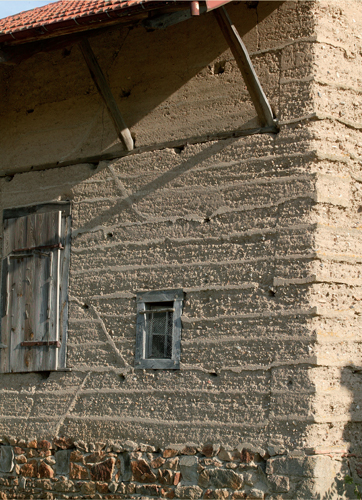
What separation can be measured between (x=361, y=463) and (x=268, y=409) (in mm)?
1005

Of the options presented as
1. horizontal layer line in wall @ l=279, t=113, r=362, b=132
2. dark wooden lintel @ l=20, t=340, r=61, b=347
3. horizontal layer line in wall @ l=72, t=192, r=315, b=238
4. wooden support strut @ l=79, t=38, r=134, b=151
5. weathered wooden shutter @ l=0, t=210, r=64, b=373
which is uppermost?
wooden support strut @ l=79, t=38, r=134, b=151

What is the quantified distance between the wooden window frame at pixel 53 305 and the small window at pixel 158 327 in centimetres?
92

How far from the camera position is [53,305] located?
7340mm

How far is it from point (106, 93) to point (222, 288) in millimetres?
2382

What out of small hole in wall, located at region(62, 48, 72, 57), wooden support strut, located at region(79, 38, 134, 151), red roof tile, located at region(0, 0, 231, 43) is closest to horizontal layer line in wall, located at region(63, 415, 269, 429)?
wooden support strut, located at region(79, 38, 134, 151)

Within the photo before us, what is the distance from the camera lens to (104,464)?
6.74 metres

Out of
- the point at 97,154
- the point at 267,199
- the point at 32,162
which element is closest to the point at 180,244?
the point at 267,199

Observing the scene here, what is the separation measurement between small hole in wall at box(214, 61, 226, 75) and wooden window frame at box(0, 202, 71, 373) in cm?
214

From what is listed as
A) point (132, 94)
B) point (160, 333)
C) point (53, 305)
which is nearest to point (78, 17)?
point (132, 94)

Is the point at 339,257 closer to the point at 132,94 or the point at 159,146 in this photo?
the point at 159,146

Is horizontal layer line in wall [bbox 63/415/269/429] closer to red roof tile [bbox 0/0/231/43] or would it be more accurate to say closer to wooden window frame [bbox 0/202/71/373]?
wooden window frame [bbox 0/202/71/373]

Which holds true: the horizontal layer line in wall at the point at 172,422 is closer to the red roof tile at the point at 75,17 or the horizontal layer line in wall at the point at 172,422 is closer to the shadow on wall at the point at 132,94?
the shadow on wall at the point at 132,94

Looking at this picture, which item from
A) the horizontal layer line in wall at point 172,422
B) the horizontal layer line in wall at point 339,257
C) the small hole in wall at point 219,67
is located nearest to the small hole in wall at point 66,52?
the small hole in wall at point 219,67

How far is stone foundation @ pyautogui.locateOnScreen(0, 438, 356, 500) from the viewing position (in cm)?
588
